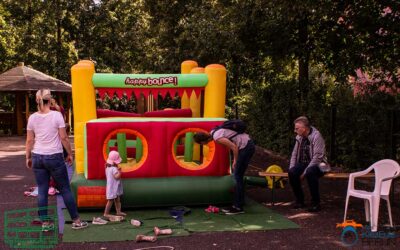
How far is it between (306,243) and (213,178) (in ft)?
8.24

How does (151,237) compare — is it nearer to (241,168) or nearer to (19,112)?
(241,168)

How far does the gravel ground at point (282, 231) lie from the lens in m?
6.25

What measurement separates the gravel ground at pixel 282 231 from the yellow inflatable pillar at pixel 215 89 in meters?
1.81

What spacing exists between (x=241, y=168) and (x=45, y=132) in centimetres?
309

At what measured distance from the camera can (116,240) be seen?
6465 mm

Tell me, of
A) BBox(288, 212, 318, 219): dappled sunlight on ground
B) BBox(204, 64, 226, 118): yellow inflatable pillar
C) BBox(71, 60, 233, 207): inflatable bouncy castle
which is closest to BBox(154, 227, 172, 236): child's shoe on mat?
BBox(71, 60, 233, 207): inflatable bouncy castle

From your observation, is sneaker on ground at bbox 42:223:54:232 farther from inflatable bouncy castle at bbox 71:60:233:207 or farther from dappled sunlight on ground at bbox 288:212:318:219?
dappled sunlight on ground at bbox 288:212:318:219

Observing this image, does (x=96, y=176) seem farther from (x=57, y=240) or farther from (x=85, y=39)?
(x=85, y=39)

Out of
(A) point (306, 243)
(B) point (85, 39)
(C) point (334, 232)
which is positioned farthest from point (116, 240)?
(B) point (85, 39)

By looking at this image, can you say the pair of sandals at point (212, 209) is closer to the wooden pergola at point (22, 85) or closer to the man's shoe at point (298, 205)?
the man's shoe at point (298, 205)

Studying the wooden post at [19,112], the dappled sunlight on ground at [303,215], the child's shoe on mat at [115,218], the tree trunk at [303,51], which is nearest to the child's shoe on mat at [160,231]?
the child's shoe on mat at [115,218]

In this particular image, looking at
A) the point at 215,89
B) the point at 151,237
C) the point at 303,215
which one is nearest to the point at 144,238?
the point at 151,237

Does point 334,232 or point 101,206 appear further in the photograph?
point 101,206

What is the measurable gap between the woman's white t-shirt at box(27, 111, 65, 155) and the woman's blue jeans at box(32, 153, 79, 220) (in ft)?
0.27
